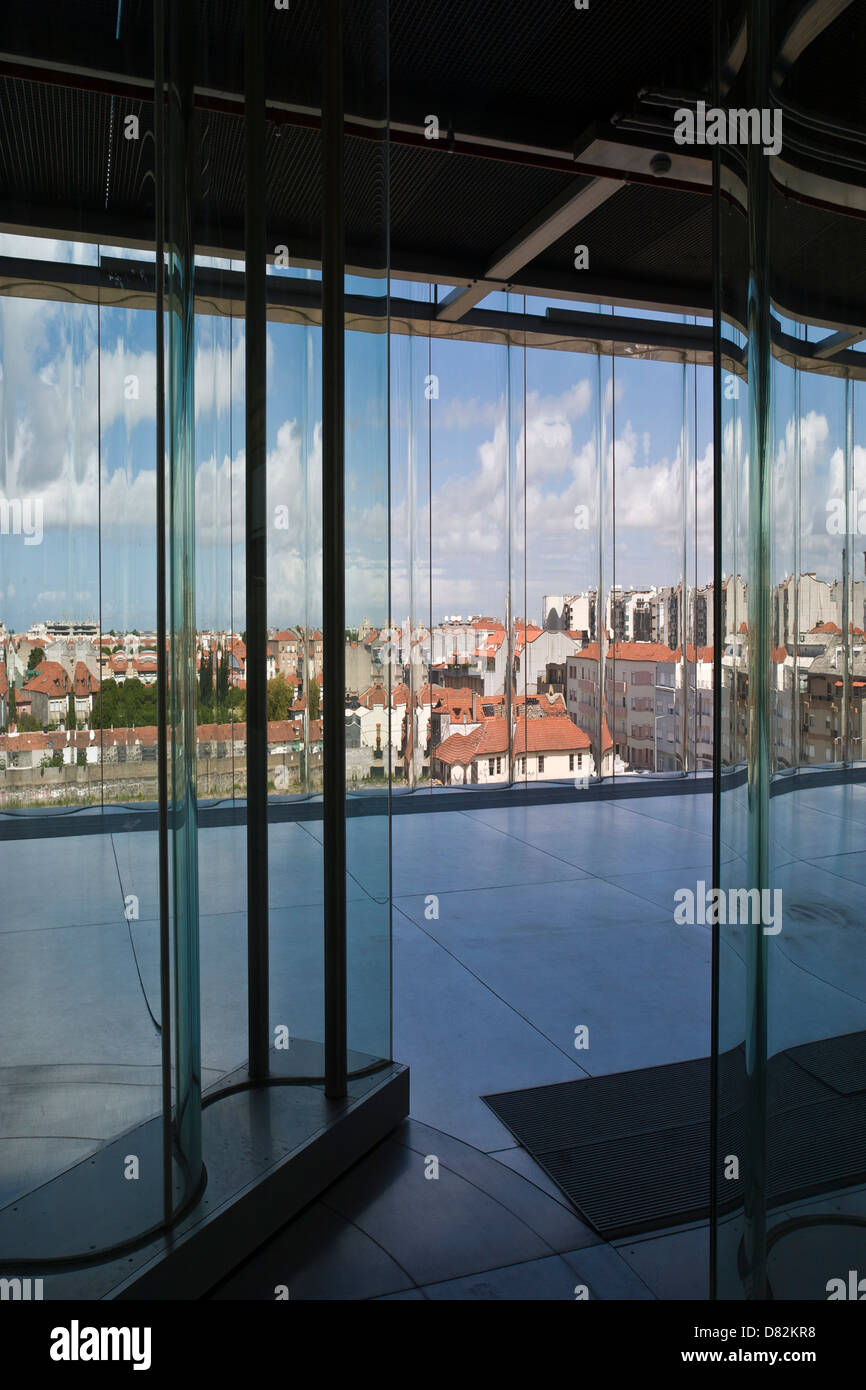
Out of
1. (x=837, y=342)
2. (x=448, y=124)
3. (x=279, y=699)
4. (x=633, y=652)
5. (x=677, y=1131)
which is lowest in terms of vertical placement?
(x=677, y=1131)

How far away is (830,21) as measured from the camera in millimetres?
1570

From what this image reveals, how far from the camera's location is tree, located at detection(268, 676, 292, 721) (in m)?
2.96

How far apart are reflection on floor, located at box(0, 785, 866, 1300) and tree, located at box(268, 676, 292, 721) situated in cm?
36

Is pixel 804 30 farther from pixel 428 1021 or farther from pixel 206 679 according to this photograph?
pixel 428 1021

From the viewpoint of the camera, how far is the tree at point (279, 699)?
116 inches

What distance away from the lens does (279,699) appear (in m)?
2.97

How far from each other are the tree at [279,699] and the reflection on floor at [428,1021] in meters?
0.36

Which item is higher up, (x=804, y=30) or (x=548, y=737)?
(x=804, y=30)

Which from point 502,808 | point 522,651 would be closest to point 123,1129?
point 502,808

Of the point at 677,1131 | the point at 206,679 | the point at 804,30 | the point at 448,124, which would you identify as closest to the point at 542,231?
the point at 448,124

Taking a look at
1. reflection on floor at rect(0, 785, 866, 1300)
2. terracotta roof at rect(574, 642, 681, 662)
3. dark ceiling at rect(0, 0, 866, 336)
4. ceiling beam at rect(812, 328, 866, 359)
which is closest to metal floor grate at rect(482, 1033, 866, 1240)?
reflection on floor at rect(0, 785, 866, 1300)

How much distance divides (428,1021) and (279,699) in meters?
1.72

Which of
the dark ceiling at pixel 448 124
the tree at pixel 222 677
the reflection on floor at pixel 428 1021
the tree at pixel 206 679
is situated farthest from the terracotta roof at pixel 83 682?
the dark ceiling at pixel 448 124
